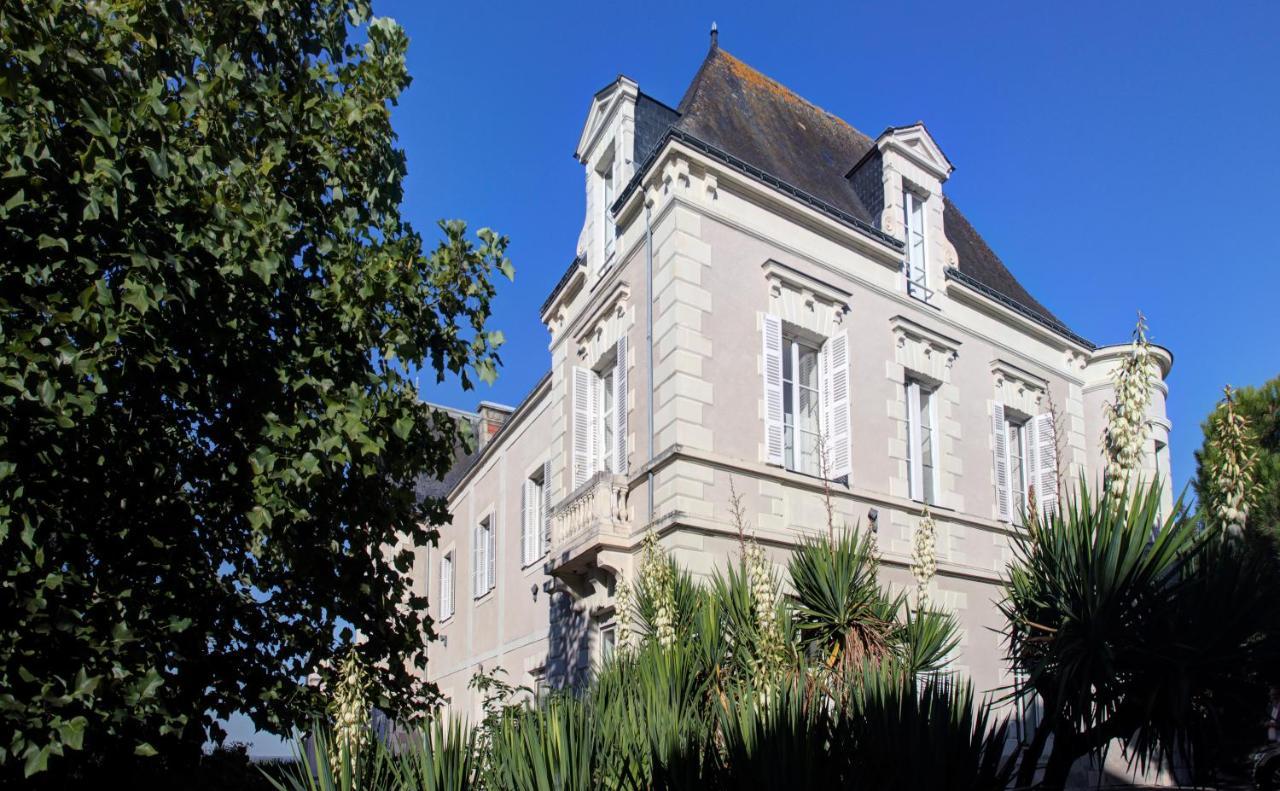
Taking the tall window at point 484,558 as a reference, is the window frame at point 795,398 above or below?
above

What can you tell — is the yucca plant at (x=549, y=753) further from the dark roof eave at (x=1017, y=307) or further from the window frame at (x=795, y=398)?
the dark roof eave at (x=1017, y=307)

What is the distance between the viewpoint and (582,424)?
13164 millimetres

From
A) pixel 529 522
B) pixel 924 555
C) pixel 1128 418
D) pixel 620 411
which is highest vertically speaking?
pixel 620 411

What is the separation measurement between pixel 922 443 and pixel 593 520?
451 cm

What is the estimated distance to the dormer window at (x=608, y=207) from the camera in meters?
13.4

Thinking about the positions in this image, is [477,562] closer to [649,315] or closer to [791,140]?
[649,315]

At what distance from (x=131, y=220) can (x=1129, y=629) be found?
638cm

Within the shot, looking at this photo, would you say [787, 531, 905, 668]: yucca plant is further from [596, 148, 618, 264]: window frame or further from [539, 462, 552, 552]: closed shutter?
[539, 462, 552, 552]: closed shutter

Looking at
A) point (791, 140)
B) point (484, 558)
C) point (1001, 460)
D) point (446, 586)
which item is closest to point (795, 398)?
point (1001, 460)

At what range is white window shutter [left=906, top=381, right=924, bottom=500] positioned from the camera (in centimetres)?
1280

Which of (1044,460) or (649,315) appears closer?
(649,315)

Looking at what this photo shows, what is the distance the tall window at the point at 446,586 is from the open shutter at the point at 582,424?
9.37 m

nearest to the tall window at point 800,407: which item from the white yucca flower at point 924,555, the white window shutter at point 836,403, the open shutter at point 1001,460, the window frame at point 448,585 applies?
the white window shutter at point 836,403

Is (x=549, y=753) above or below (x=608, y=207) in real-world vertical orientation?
below
